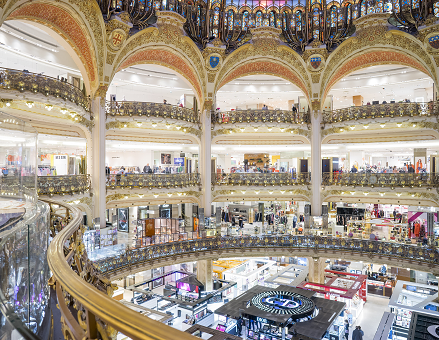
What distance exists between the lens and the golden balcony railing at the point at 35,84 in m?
12.1

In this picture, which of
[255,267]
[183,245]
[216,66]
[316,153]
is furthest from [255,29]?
[255,267]

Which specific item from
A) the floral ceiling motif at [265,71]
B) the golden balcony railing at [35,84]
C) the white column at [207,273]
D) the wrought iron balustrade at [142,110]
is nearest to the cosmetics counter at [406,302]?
the white column at [207,273]

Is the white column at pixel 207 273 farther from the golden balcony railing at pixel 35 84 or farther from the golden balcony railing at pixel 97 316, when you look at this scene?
the golden balcony railing at pixel 97 316

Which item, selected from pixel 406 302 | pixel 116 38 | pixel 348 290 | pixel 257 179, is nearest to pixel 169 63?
pixel 116 38

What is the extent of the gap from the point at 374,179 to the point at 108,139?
1665 centimetres

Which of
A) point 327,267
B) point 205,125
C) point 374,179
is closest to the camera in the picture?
point 374,179

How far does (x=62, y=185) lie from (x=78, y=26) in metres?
7.90

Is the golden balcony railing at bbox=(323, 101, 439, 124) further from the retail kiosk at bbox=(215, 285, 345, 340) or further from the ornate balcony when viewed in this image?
the ornate balcony

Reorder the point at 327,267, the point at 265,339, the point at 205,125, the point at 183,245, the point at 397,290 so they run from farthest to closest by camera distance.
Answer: the point at 327,267 → the point at 205,125 → the point at 183,245 → the point at 397,290 → the point at 265,339

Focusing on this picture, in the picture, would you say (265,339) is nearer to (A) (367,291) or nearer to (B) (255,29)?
(A) (367,291)

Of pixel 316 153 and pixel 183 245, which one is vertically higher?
pixel 316 153

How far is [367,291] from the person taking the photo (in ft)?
66.8

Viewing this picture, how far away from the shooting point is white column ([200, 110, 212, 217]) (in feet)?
68.3

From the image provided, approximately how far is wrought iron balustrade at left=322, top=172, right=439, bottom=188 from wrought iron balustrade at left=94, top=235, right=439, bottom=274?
12.0 feet
